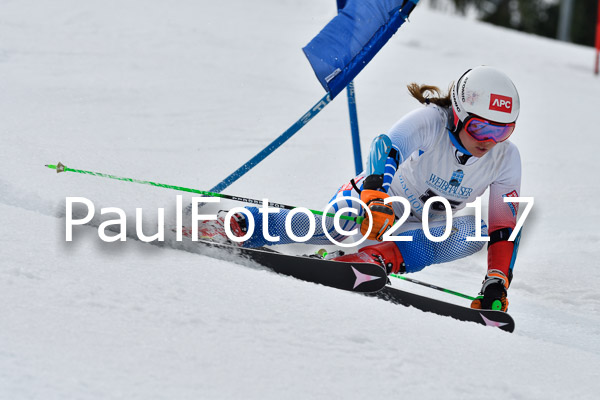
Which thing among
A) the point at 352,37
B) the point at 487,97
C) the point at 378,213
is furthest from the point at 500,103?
the point at 352,37

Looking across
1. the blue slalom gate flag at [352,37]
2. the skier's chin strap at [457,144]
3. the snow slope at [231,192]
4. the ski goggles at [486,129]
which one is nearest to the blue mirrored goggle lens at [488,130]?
the ski goggles at [486,129]

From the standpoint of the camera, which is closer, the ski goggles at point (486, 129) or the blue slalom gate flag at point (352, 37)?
the ski goggles at point (486, 129)

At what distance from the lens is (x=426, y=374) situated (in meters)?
2.21

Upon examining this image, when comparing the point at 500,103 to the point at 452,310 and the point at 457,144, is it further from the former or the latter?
the point at 452,310

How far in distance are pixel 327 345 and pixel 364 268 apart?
0.77 meters

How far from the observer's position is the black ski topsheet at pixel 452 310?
10.2ft

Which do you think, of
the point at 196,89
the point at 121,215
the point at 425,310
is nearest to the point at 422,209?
the point at 425,310

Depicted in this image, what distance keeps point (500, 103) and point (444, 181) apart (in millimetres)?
504

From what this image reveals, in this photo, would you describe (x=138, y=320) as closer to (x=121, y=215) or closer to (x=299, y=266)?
(x=299, y=266)

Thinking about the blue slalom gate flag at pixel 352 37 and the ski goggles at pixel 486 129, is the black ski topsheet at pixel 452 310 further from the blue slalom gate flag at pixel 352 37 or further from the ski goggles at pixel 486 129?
the blue slalom gate flag at pixel 352 37

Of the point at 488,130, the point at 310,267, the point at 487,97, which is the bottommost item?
the point at 310,267

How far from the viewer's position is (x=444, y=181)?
11.7ft

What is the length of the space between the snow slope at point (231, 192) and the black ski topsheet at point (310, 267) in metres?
0.16

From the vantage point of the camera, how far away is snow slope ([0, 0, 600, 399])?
2092 mm
